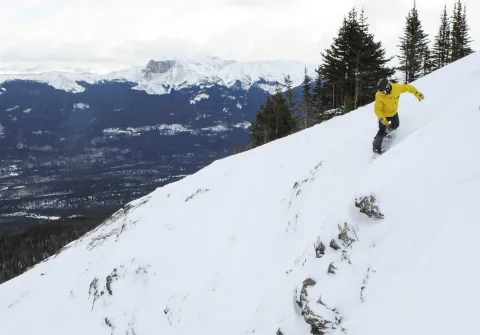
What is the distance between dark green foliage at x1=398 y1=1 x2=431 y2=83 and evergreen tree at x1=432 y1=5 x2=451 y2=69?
249cm

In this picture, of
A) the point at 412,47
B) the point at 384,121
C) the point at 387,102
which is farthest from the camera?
the point at 412,47

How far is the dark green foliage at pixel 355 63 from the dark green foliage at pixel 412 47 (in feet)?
35.4

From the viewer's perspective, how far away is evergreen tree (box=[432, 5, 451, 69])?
54.8 meters

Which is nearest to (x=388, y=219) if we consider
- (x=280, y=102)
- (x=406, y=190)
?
(x=406, y=190)

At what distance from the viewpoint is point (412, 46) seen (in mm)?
52656

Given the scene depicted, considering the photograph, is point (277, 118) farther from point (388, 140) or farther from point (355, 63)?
point (388, 140)

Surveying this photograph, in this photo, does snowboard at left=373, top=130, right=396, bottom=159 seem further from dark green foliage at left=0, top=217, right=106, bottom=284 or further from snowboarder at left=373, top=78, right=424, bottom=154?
dark green foliage at left=0, top=217, right=106, bottom=284

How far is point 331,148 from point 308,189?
9.98ft

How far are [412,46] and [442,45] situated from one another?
7.42 m

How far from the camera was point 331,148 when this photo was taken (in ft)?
53.8

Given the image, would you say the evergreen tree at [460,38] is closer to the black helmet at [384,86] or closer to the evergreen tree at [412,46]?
the evergreen tree at [412,46]

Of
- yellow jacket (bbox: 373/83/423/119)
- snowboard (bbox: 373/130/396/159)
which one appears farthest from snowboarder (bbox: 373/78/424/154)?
snowboard (bbox: 373/130/396/159)

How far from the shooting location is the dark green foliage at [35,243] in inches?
4902

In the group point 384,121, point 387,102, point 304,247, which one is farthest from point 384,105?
point 304,247
